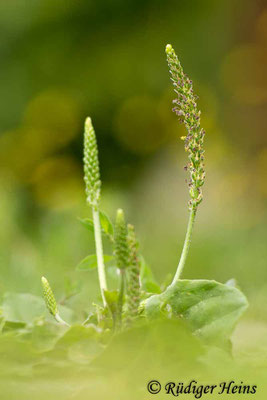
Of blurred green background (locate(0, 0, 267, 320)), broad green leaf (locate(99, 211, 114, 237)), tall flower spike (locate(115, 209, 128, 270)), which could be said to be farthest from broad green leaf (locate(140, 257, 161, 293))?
blurred green background (locate(0, 0, 267, 320))

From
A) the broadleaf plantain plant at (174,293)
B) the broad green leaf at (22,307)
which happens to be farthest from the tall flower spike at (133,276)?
the broad green leaf at (22,307)

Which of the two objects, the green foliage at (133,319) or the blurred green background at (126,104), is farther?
the blurred green background at (126,104)

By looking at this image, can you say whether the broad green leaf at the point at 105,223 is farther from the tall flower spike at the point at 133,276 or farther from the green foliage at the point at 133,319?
the tall flower spike at the point at 133,276

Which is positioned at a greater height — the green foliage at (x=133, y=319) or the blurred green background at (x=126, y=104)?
the blurred green background at (x=126, y=104)

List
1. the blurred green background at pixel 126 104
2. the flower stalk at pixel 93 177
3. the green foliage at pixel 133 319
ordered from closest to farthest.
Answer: the green foliage at pixel 133 319 → the flower stalk at pixel 93 177 → the blurred green background at pixel 126 104


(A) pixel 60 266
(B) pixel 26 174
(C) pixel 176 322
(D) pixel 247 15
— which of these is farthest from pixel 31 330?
(D) pixel 247 15

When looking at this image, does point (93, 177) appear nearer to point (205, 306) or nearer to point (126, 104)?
point (205, 306)

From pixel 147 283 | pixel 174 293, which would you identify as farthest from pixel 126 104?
pixel 174 293

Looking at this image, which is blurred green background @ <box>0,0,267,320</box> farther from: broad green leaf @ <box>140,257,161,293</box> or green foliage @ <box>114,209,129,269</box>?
green foliage @ <box>114,209,129,269</box>
